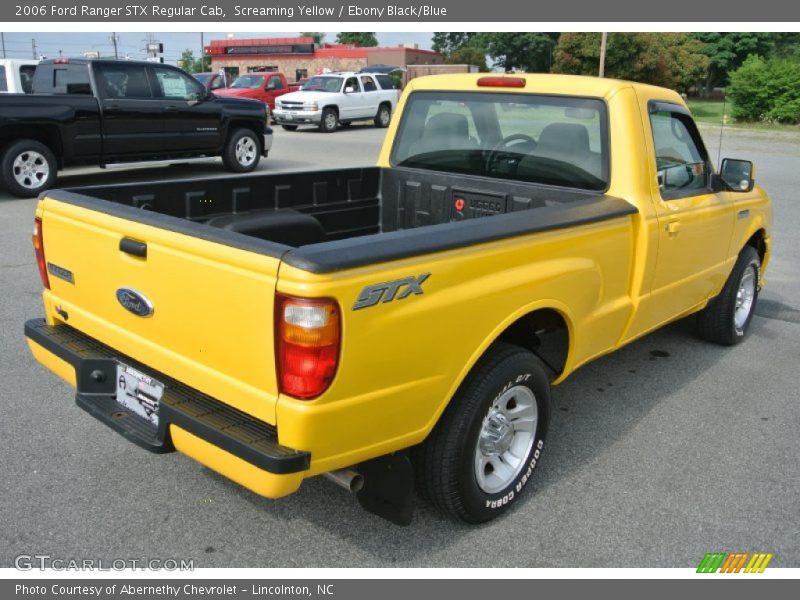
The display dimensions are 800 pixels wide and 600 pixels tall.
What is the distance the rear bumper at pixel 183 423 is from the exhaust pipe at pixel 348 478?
350 mm

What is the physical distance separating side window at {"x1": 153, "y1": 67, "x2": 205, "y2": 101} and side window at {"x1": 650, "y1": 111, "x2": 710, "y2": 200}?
9.92 metres

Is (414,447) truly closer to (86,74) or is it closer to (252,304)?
(252,304)

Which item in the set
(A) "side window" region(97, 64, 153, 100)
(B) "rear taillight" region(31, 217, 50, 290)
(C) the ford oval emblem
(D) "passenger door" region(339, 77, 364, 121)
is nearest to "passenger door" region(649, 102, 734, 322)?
(C) the ford oval emblem

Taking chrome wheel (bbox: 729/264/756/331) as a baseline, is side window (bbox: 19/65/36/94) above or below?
above

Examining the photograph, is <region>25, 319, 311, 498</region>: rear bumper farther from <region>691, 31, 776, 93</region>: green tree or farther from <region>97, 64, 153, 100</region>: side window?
<region>691, 31, 776, 93</region>: green tree

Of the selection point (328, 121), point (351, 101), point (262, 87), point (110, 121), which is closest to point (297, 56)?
point (262, 87)

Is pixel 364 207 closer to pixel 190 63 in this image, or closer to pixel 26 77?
pixel 26 77

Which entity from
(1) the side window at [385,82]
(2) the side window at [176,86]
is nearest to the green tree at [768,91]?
(1) the side window at [385,82]

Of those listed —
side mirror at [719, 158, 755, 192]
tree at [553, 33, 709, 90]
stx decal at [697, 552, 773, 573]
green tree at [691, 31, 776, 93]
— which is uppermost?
green tree at [691, 31, 776, 93]

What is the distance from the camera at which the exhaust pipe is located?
2.84m

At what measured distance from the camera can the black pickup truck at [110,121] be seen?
1063 cm

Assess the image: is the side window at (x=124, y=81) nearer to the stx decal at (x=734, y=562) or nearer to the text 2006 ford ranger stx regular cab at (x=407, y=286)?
the text 2006 ford ranger stx regular cab at (x=407, y=286)

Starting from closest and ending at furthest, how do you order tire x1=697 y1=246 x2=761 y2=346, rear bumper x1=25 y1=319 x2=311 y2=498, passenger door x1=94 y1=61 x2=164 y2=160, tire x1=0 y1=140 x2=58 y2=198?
rear bumper x1=25 y1=319 x2=311 y2=498 → tire x1=697 y1=246 x2=761 y2=346 → tire x1=0 y1=140 x2=58 y2=198 → passenger door x1=94 y1=61 x2=164 y2=160

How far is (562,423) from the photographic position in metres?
4.26
